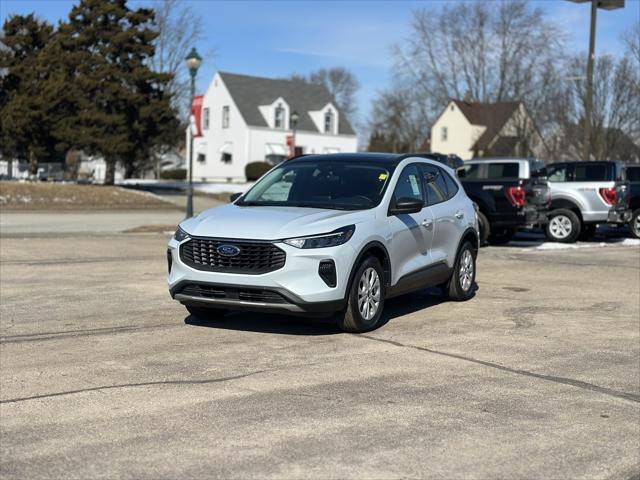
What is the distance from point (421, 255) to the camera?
9.12 metres

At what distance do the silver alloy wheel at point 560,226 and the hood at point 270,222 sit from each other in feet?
41.1

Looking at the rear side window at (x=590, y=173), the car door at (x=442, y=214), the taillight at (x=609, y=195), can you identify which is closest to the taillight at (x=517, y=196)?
the taillight at (x=609, y=195)

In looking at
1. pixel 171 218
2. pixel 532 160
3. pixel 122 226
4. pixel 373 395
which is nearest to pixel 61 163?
pixel 171 218

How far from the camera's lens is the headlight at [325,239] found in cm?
742

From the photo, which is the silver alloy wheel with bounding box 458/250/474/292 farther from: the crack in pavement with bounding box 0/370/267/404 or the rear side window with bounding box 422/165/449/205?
the crack in pavement with bounding box 0/370/267/404

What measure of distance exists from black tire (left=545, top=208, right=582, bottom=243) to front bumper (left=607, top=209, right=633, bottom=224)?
72 cm

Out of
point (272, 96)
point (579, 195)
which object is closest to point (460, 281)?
point (579, 195)

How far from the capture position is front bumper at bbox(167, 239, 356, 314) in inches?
290

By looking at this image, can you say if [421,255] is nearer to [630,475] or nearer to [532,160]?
[630,475]

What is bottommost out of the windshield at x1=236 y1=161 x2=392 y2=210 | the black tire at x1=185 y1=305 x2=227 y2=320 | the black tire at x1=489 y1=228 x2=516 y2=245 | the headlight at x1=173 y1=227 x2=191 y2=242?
the black tire at x1=185 y1=305 x2=227 y2=320

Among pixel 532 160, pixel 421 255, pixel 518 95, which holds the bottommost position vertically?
pixel 421 255

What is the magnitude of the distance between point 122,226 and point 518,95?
31.5m

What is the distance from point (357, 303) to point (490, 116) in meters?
47.4

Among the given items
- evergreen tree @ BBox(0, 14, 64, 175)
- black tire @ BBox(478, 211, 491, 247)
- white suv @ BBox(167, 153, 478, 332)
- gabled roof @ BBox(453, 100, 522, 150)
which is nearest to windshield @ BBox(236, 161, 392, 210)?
white suv @ BBox(167, 153, 478, 332)
